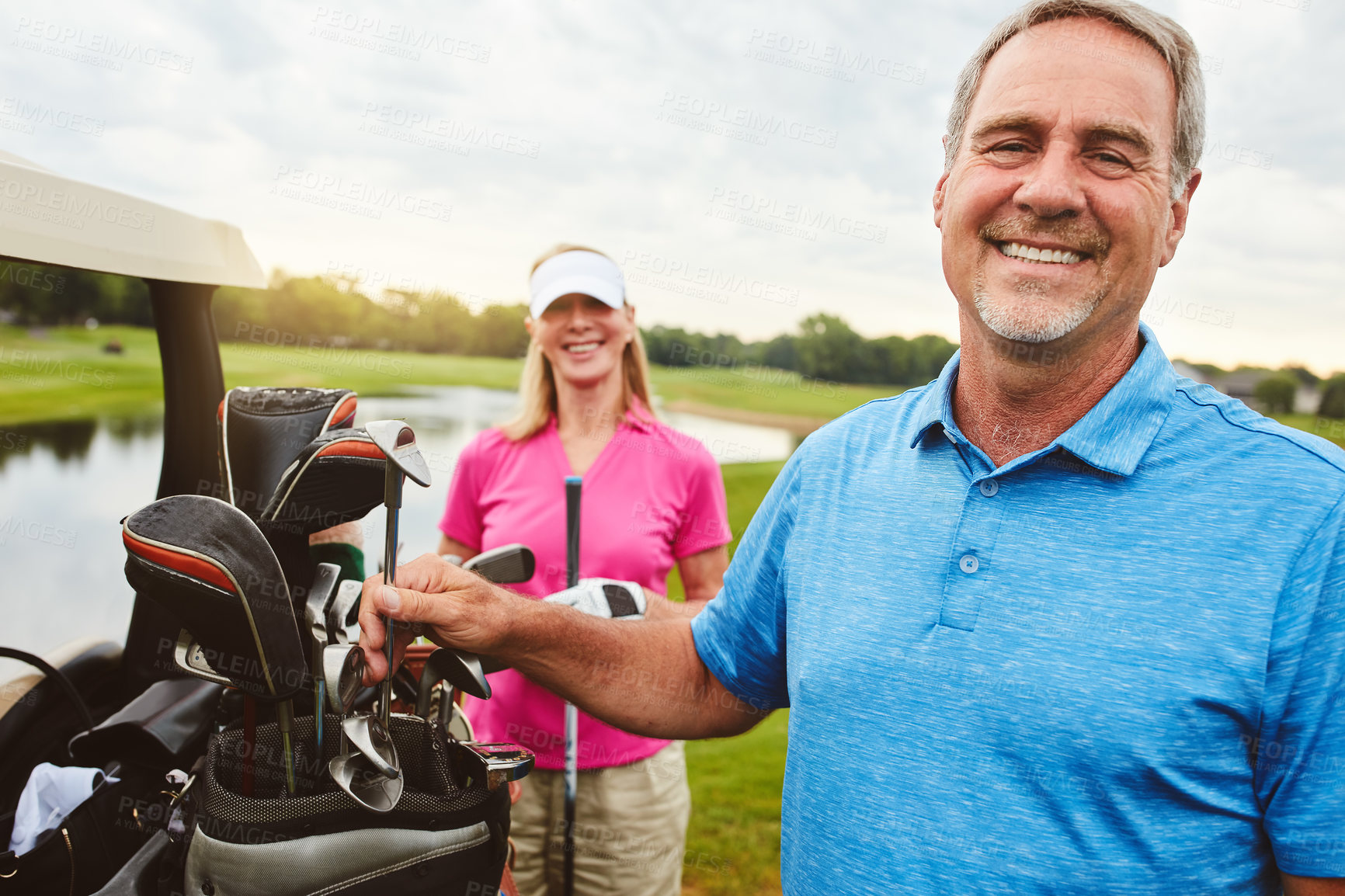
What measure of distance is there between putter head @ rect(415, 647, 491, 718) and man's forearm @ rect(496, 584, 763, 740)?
14 centimetres

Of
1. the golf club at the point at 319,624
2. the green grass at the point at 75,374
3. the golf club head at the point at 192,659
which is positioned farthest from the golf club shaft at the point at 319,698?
the green grass at the point at 75,374

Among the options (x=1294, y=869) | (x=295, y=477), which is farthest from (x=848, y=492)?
(x=295, y=477)

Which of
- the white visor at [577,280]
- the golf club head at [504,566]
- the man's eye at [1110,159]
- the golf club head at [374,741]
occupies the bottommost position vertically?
the golf club head at [374,741]

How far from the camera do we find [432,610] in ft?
4.50

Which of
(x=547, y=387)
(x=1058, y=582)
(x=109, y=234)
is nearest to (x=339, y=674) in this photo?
(x=1058, y=582)

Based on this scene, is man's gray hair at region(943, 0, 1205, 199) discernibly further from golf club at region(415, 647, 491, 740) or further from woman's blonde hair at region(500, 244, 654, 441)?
woman's blonde hair at region(500, 244, 654, 441)

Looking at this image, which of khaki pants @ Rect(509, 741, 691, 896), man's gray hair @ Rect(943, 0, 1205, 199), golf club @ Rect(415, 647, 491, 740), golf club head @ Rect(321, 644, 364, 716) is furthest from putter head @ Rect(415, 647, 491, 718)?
man's gray hair @ Rect(943, 0, 1205, 199)

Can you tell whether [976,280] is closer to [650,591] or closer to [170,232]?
[650,591]

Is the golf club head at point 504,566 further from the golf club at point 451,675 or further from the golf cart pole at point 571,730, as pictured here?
the golf cart pole at point 571,730

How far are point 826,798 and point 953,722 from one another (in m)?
0.28

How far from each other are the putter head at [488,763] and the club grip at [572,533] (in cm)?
112

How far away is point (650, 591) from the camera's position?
2.47 metres

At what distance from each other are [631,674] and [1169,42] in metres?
1.49

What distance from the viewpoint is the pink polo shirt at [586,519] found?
8.13ft
